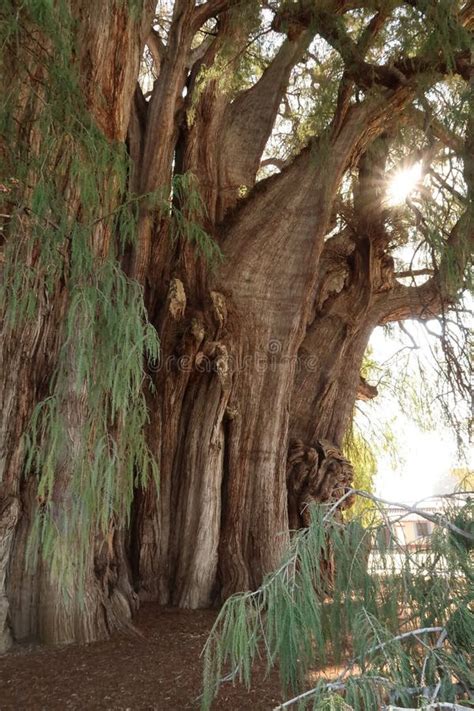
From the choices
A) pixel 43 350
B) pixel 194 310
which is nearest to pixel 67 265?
pixel 43 350

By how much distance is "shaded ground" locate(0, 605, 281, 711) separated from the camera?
77.1 inches

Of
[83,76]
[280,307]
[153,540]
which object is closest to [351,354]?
[280,307]

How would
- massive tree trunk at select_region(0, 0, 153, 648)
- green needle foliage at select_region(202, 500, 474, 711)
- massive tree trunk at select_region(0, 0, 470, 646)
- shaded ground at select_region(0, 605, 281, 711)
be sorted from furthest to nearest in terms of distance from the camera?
massive tree trunk at select_region(0, 0, 470, 646), massive tree trunk at select_region(0, 0, 153, 648), shaded ground at select_region(0, 605, 281, 711), green needle foliage at select_region(202, 500, 474, 711)

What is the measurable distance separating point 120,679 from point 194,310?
1.76 m

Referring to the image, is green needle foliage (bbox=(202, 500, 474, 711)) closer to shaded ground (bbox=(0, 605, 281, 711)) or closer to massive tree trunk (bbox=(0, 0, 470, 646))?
shaded ground (bbox=(0, 605, 281, 711))

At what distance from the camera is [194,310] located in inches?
128

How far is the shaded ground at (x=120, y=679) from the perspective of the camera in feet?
6.42

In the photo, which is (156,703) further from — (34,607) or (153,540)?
(153,540)

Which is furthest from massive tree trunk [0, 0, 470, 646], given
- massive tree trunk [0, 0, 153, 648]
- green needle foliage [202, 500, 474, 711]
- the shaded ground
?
green needle foliage [202, 500, 474, 711]

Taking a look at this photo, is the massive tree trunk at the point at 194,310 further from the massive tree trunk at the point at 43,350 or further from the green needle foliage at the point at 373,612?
the green needle foliage at the point at 373,612

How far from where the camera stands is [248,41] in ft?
12.2

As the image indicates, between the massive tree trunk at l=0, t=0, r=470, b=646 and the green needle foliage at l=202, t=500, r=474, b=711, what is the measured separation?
79cm

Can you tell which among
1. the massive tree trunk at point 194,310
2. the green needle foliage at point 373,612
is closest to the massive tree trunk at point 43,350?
the massive tree trunk at point 194,310

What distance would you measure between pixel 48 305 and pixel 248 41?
221 cm
